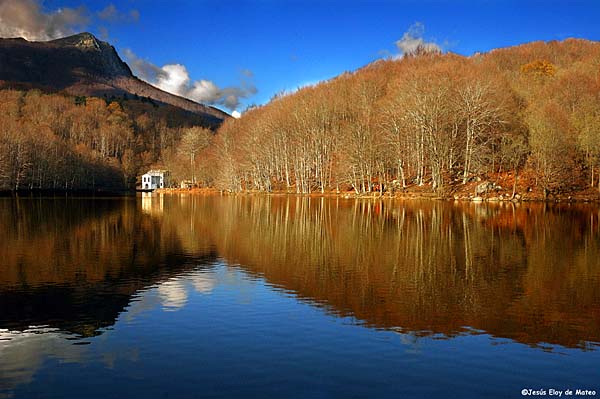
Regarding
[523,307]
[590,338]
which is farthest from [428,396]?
Answer: [523,307]

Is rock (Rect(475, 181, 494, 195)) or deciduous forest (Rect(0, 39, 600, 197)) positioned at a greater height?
deciduous forest (Rect(0, 39, 600, 197))

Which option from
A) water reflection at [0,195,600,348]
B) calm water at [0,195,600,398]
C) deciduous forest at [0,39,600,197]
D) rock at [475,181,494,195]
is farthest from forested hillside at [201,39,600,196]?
calm water at [0,195,600,398]

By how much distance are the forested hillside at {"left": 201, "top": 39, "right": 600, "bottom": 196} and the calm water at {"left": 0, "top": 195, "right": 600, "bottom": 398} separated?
171ft

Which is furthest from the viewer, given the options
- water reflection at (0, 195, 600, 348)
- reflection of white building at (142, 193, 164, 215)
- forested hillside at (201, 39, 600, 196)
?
forested hillside at (201, 39, 600, 196)

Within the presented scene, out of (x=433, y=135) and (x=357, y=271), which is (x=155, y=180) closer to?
(x=433, y=135)

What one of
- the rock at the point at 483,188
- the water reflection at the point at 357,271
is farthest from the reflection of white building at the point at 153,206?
the rock at the point at 483,188

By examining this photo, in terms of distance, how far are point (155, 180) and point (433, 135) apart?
391 feet

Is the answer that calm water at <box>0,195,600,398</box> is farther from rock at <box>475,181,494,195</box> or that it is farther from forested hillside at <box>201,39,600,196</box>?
forested hillside at <box>201,39,600,196</box>

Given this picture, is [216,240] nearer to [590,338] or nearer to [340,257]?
[340,257]

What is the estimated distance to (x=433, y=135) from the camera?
270 feet

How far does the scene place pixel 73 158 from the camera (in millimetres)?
158125

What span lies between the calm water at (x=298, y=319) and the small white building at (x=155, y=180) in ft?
488

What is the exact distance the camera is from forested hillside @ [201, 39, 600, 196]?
74562 millimetres

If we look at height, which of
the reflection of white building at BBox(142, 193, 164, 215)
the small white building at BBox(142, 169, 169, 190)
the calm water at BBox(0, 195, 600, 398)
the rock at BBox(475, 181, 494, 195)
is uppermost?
the small white building at BBox(142, 169, 169, 190)
